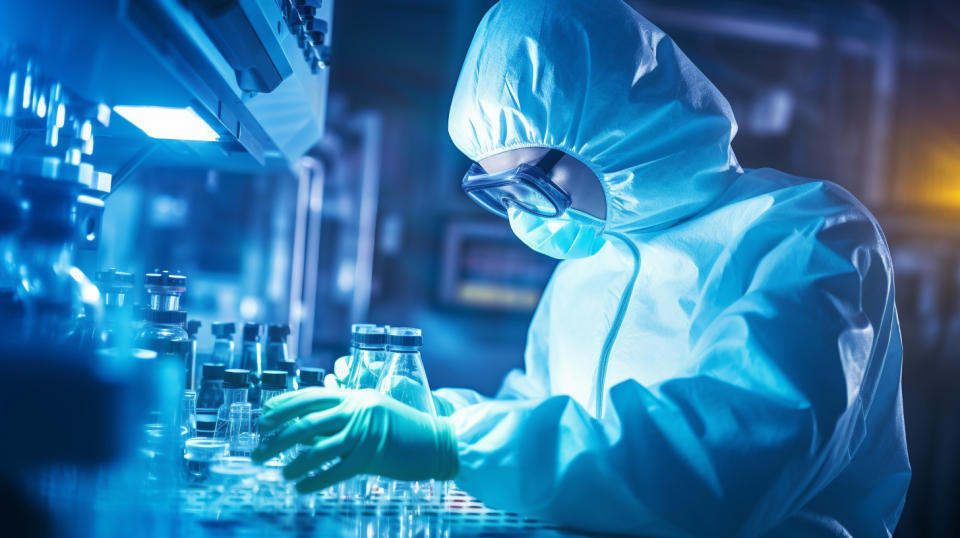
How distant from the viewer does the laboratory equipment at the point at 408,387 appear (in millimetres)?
1149

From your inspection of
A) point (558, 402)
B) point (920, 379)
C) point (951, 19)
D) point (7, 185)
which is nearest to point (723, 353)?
point (558, 402)

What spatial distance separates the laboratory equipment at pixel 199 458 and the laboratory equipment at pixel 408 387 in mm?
271

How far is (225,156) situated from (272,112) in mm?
228

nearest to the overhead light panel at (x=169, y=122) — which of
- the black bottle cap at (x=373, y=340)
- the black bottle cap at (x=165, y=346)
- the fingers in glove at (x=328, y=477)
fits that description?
the black bottle cap at (x=165, y=346)

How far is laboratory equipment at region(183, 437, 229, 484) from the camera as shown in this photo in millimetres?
1071

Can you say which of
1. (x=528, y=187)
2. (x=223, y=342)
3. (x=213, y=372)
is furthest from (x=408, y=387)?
(x=223, y=342)

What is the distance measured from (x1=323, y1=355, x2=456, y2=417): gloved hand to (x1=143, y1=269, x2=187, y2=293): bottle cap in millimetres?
320

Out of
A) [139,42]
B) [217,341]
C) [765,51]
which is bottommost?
[217,341]

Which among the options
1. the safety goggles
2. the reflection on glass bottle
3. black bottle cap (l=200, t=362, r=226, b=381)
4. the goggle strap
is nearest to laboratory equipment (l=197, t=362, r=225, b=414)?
black bottle cap (l=200, t=362, r=226, b=381)

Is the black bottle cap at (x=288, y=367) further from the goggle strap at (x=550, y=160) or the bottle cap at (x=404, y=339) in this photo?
the goggle strap at (x=550, y=160)

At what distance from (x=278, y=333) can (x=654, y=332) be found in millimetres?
791

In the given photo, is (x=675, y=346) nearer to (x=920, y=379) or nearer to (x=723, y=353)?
(x=723, y=353)

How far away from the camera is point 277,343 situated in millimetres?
1527

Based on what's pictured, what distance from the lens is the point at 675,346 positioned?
1.30 metres
